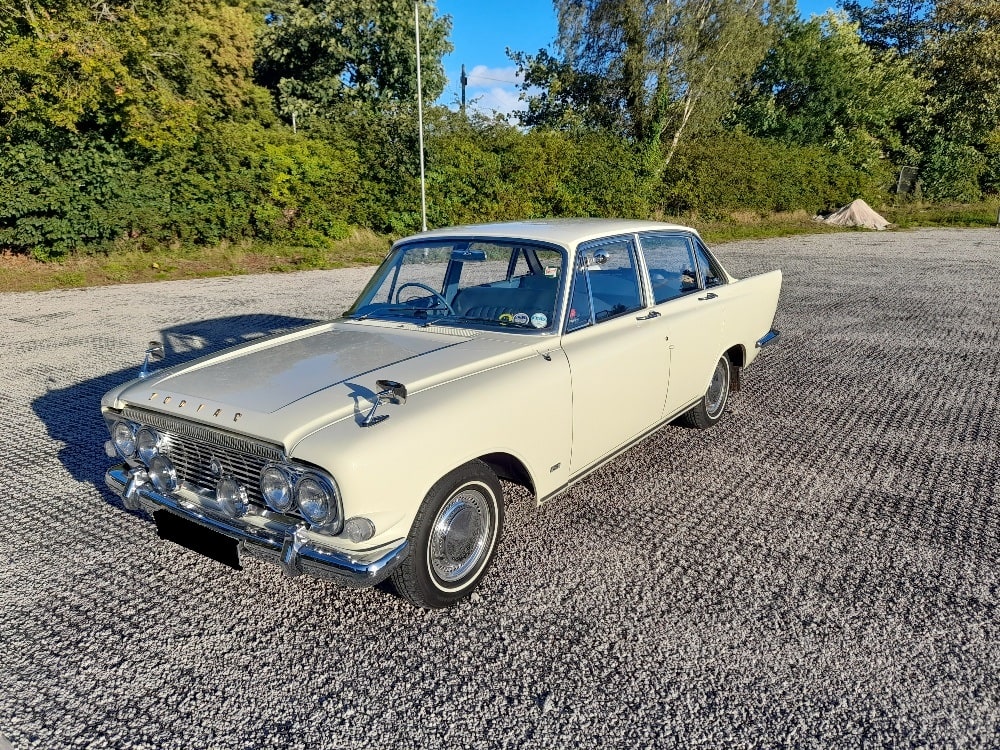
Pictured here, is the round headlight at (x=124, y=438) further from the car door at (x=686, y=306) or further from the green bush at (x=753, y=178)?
the green bush at (x=753, y=178)

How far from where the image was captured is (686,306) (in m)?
4.38

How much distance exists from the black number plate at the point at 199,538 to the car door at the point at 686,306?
2652 mm

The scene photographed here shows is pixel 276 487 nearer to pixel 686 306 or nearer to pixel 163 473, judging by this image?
pixel 163 473

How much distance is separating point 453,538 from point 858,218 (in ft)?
89.9

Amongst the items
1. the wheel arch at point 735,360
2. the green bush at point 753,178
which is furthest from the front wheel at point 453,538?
the green bush at point 753,178

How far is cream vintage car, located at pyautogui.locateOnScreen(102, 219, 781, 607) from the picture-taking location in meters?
2.48

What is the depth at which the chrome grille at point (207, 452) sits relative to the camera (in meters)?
2.58

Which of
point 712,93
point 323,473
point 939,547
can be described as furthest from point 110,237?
point 712,93

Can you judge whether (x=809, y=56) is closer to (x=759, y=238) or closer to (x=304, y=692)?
(x=759, y=238)

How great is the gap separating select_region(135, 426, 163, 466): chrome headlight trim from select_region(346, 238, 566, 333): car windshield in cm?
144

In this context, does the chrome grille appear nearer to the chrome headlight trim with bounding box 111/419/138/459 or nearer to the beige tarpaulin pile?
the chrome headlight trim with bounding box 111/419/138/459

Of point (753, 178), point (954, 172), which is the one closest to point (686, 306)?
point (753, 178)

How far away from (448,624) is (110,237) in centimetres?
1435

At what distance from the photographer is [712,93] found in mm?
24094
